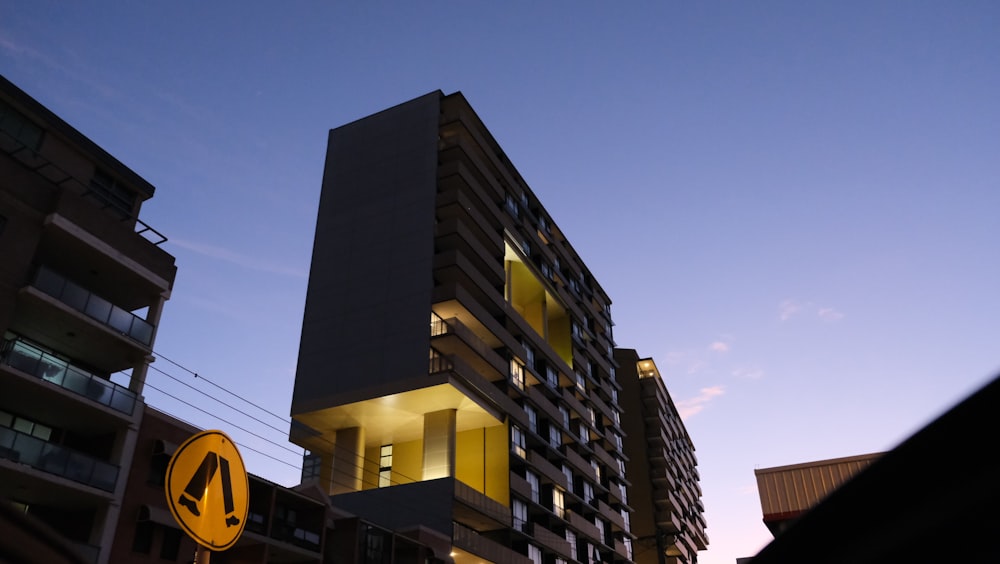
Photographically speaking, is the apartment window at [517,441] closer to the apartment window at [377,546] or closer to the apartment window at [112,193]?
the apartment window at [377,546]

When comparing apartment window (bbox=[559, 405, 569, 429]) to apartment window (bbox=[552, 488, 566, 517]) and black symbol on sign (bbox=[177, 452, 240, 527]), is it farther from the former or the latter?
black symbol on sign (bbox=[177, 452, 240, 527])

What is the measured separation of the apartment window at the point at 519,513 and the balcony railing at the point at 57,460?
35783 millimetres

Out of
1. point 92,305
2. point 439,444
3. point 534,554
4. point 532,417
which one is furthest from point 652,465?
point 92,305

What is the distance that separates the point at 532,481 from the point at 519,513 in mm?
4168

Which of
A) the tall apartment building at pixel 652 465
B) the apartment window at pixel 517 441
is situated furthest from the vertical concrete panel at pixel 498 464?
the tall apartment building at pixel 652 465

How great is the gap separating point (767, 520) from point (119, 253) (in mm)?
30724

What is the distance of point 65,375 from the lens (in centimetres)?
3300

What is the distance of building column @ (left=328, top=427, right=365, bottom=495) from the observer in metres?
60.9

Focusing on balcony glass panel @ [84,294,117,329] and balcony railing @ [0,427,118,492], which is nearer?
balcony railing @ [0,427,118,492]

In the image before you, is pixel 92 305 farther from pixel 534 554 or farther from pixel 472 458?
pixel 534 554

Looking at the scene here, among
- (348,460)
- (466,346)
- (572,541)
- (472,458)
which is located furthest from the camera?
(572,541)

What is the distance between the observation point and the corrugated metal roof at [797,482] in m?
29.4

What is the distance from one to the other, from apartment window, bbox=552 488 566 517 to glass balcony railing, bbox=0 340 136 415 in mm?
43279

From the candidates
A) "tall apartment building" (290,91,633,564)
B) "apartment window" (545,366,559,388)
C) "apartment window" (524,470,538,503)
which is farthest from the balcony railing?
"apartment window" (545,366,559,388)
